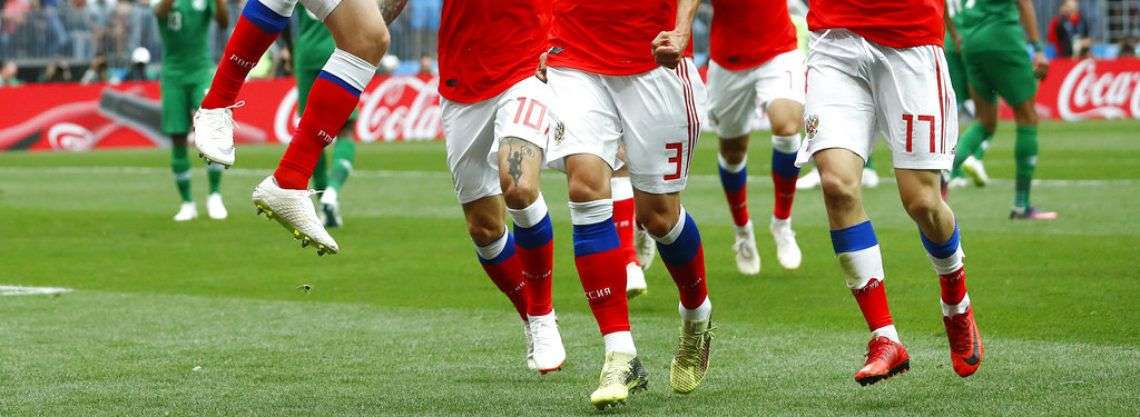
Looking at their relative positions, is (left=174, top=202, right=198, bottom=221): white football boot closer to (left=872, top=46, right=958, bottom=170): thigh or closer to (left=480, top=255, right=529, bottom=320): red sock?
(left=480, top=255, right=529, bottom=320): red sock

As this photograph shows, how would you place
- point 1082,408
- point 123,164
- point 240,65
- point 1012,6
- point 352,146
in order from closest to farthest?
point 1082,408, point 240,65, point 1012,6, point 352,146, point 123,164

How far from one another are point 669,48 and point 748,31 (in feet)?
15.2

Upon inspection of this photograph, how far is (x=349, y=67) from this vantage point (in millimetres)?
6484

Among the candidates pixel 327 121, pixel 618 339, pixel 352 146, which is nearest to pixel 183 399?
pixel 327 121

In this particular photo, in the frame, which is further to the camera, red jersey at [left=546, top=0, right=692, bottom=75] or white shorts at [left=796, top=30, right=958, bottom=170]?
red jersey at [left=546, top=0, right=692, bottom=75]

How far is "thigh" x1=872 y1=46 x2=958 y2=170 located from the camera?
6859mm

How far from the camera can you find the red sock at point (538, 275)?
7430 millimetres

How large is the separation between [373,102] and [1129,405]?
24.4m

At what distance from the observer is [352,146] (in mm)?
14984

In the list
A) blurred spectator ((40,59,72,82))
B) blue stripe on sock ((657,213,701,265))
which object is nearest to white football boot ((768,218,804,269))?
blue stripe on sock ((657,213,701,265))

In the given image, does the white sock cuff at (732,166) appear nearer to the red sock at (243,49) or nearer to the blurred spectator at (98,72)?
the red sock at (243,49)

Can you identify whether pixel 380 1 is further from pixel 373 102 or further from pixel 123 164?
pixel 373 102

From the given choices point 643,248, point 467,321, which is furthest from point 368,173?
point 467,321

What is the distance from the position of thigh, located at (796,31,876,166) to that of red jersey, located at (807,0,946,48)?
54 millimetres
